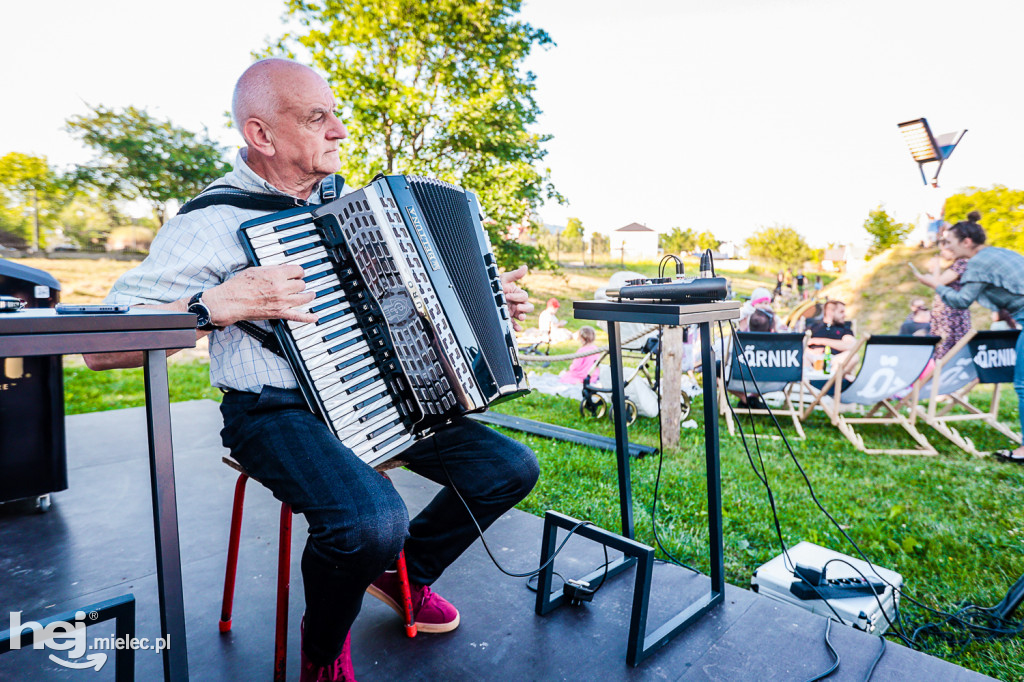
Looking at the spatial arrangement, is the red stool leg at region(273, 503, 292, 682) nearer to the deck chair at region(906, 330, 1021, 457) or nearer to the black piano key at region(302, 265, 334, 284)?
the black piano key at region(302, 265, 334, 284)

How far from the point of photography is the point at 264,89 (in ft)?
5.34

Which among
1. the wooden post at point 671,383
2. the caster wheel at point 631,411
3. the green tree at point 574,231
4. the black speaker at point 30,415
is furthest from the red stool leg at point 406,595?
the green tree at point 574,231

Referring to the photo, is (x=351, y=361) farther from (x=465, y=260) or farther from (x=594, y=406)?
(x=594, y=406)

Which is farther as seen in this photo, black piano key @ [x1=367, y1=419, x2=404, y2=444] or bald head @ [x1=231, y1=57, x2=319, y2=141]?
bald head @ [x1=231, y1=57, x2=319, y2=141]

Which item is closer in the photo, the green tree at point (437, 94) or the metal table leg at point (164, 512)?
the metal table leg at point (164, 512)

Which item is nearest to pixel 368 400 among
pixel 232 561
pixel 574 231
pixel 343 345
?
pixel 343 345

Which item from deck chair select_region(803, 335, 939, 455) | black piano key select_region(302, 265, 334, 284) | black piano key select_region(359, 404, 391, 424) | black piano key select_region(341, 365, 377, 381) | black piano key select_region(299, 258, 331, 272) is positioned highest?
black piano key select_region(299, 258, 331, 272)

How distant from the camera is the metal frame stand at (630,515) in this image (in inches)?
64.1

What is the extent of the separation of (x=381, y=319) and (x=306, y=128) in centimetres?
67

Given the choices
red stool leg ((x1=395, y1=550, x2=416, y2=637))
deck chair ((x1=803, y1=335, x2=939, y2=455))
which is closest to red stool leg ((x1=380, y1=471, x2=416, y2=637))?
red stool leg ((x1=395, y1=550, x2=416, y2=637))

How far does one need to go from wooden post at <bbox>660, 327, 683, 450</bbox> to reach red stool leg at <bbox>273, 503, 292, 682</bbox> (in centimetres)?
308

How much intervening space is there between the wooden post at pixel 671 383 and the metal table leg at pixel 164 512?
11.5ft

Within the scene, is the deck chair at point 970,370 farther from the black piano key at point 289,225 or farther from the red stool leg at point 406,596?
the black piano key at point 289,225

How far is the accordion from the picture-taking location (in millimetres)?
1424
